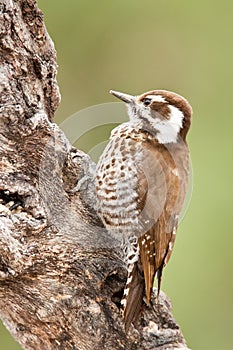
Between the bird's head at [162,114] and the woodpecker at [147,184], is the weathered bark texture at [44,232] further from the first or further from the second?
the bird's head at [162,114]

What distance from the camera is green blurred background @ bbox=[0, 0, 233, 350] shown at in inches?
240

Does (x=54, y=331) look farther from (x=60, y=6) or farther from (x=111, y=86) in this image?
A: (x=60, y=6)

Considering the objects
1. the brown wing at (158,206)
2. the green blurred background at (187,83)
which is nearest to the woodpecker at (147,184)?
the brown wing at (158,206)

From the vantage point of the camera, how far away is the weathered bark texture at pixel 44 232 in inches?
123

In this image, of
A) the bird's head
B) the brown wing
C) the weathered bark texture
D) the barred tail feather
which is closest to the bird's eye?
the bird's head

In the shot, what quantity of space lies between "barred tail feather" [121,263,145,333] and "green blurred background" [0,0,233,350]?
2.39 meters

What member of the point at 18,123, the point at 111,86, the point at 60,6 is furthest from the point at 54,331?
the point at 60,6

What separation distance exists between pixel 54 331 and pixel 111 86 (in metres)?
3.48

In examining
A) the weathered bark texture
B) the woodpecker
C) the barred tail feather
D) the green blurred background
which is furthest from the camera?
the green blurred background

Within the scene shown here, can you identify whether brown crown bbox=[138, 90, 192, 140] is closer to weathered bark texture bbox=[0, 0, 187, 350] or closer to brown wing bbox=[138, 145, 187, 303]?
brown wing bbox=[138, 145, 187, 303]

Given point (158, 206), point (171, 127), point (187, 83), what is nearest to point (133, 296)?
point (158, 206)

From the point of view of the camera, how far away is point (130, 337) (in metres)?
3.35

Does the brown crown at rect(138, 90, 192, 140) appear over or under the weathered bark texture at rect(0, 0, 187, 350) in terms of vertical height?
over

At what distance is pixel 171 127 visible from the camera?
387 cm
